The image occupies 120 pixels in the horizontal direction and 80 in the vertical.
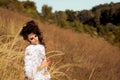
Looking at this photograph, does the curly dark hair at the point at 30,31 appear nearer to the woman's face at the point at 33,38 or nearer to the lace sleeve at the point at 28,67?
the woman's face at the point at 33,38

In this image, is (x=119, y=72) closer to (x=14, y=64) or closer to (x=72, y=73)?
(x=72, y=73)

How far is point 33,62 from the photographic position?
3238 millimetres

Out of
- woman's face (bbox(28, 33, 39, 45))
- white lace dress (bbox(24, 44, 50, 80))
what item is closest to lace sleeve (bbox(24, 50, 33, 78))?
white lace dress (bbox(24, 44, 50, 80))

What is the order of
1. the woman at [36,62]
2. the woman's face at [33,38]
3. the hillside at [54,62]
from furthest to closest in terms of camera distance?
the hillside at [54,62] < the woman's face at [33,38] < the woman at [36,62]

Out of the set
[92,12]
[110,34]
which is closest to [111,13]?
[92,12]

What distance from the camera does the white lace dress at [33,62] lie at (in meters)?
3.23

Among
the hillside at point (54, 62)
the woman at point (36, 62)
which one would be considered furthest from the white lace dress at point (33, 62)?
the hillside at point (54, 62)

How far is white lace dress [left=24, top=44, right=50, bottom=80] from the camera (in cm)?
323

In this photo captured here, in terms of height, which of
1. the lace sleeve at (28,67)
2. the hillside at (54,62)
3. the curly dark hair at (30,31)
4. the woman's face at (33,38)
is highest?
the curly dark hair at (30,31)

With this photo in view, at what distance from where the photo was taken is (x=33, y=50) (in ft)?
10.7

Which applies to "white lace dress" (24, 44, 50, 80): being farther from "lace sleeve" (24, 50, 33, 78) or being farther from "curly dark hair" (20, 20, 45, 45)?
"curly dark hair" (20, 20, 45, 45)

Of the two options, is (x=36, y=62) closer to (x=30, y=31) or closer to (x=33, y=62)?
(x=33, y=62)

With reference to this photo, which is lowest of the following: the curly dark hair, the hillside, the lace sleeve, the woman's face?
the hillside

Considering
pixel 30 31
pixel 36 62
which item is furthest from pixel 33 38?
pixel 36 62
